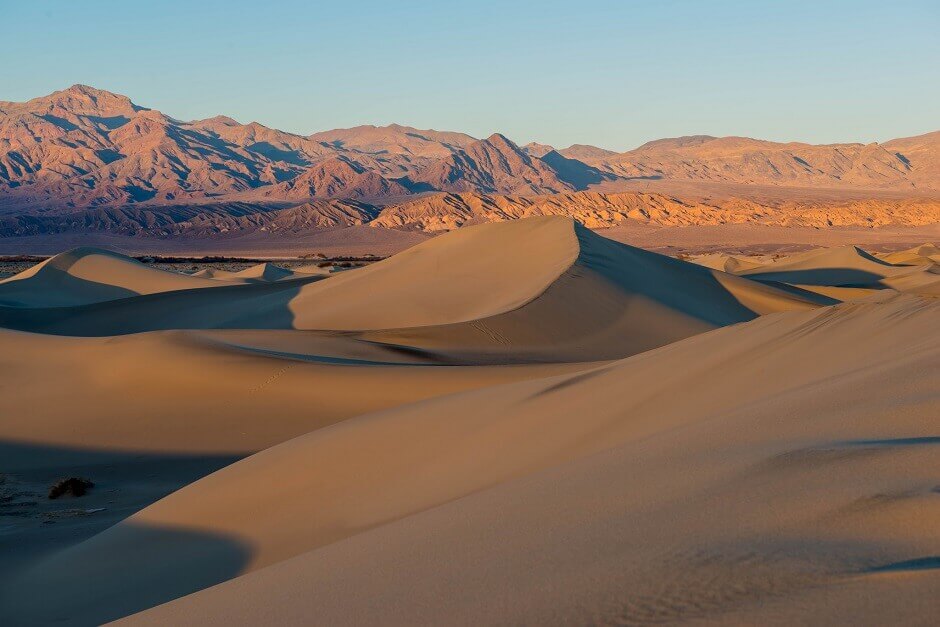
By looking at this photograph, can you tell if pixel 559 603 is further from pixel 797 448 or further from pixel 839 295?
pixel 839 295

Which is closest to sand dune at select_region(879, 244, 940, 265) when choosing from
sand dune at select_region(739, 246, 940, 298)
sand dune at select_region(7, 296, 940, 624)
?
sand dune at select_region(739, 246, 940, 298)

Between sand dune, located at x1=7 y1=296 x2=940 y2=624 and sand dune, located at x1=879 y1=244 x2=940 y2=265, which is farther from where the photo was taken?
sand dune, located at x1=879 y1=244 x2=940 y2=265

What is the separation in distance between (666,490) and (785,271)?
127 ft

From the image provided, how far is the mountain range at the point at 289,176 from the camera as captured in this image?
4213 inches

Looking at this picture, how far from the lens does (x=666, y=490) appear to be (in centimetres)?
424

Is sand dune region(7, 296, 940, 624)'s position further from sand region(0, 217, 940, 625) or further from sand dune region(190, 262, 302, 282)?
sand dune region(190, 262, 302, 282)

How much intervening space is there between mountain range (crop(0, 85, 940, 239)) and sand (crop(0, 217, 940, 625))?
265 feet

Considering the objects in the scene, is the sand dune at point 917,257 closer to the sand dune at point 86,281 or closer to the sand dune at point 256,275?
A: the sand dune at point 256,275

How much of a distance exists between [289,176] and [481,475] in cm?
16669

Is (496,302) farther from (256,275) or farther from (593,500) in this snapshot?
(256,275)

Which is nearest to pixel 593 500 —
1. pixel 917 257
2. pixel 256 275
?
pixel 256 275

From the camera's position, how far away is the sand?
Answer: 3205mm

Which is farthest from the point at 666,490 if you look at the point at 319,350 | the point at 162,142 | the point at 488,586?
the point at 162,142

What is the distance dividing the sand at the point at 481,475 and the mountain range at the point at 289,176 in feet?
265
